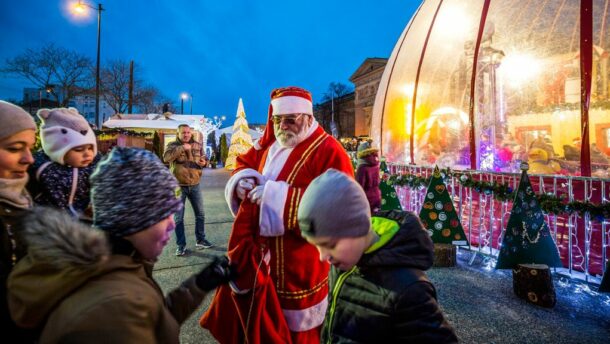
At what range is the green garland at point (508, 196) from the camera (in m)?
3.81

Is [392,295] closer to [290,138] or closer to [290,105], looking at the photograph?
[290,138]

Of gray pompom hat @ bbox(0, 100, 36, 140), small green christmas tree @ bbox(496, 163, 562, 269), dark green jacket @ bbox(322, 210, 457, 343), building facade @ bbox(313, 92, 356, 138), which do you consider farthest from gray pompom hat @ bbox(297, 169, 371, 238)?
building facade @ bbox(313, 92, 356, 138)

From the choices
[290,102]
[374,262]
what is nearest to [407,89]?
[290,102]

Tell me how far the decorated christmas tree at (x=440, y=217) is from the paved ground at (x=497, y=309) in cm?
45

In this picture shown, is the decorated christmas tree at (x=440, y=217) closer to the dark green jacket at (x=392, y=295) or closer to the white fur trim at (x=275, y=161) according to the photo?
the white fur trim at (x=275, y=161)

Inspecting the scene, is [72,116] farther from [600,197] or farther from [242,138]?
[242,138]

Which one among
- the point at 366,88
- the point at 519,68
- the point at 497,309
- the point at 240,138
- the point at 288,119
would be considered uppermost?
the point at 366,88

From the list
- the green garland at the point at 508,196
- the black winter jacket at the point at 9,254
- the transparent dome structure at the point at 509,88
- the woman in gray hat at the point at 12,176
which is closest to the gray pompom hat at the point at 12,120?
the woman in gray hat at the point at 12,176

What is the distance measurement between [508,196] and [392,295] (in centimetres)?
425

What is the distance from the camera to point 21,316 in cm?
98

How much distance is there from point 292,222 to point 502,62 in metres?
6.07

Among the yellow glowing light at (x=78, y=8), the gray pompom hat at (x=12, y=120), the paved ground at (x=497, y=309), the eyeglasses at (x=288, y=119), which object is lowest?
the paved ground at (x=497, y=309)

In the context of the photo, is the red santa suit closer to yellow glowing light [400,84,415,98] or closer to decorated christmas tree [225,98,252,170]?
yellow glowing light [400,84,415,98]

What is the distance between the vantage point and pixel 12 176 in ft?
5.77
